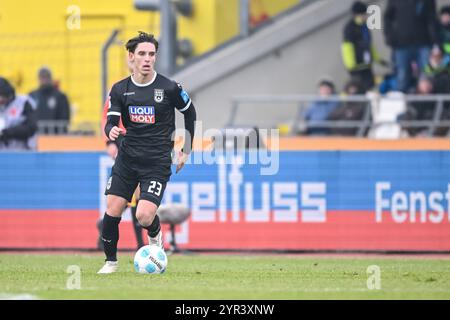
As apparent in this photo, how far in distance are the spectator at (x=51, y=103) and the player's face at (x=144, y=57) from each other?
8213 millimetres

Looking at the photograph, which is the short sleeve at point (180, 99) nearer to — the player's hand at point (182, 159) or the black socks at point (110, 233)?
the player's hand at point (182, 159)

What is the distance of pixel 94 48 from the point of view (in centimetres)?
2161

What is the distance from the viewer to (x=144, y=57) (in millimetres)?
11727

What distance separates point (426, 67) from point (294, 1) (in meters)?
3.00

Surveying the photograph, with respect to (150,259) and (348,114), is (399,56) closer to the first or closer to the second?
(348,114)

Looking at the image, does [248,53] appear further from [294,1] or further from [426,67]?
[426,67]

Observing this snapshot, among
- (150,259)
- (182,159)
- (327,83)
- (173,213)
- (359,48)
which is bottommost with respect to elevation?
(150,259)

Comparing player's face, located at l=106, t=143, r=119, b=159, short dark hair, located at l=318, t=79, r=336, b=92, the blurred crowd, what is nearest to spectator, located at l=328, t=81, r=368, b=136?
the blurred crowd

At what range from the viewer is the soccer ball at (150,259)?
1186 cm

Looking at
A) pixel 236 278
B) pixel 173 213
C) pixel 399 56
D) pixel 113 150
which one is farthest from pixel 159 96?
pixel 399 56

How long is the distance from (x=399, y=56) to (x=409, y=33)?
15.6 inches

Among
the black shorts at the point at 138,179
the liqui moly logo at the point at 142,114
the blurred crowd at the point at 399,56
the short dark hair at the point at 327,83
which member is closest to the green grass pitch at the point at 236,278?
the black shorts at the point at 138,179

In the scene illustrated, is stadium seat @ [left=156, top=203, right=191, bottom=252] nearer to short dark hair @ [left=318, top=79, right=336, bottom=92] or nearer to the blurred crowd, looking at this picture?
the blurred crowd
